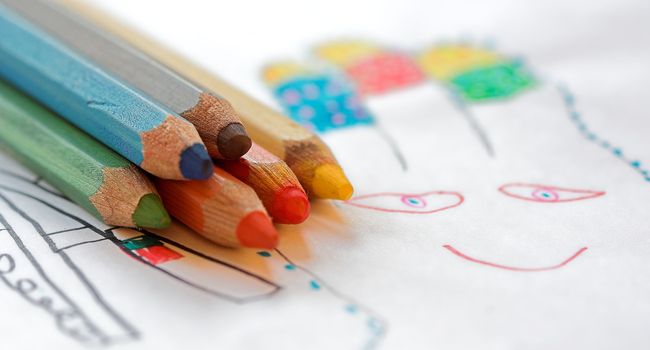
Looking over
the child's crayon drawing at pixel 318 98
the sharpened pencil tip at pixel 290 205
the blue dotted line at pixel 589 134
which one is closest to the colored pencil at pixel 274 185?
the sharpened pencil tip at pixel 290 205

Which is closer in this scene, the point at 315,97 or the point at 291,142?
the point at 291,142

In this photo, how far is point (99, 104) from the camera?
542 millimetres

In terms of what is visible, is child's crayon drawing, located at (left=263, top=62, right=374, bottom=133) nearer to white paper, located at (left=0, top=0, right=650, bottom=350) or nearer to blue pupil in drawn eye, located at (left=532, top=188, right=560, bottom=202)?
white paper, located at (left=0, top=0, right=650, bottom=350)

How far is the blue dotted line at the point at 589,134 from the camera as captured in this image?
2.05ft

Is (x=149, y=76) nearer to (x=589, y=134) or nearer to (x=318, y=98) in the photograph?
(x=318, y=98)

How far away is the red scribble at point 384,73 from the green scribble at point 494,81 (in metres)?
0.04

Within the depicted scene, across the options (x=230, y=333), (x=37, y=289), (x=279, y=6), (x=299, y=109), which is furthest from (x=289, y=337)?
(x=279, y=6)

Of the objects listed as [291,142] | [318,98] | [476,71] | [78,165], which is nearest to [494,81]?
[476,71]

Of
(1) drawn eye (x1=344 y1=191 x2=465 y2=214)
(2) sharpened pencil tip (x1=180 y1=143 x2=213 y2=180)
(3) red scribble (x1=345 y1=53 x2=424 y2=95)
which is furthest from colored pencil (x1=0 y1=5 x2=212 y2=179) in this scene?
(3) red scribble (x1=345 y1=53 x2=424 y2=95)

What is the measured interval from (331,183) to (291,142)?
39mm

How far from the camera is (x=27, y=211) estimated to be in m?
0.55

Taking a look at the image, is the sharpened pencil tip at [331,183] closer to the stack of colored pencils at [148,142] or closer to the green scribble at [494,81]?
the stack of colored pencils at [148,142]

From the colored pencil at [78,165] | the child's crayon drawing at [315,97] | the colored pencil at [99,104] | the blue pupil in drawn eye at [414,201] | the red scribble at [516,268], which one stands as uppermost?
the colored pencil at [99,104]

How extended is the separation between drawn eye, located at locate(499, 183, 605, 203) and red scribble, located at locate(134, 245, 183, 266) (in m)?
0.22
